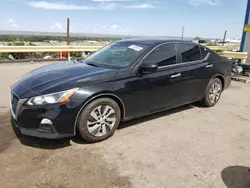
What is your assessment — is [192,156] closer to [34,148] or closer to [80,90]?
[80,90]

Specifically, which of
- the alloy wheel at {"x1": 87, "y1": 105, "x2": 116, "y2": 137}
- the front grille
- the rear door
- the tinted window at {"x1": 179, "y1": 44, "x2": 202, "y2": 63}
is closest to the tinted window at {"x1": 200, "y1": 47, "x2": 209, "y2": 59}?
the rear door

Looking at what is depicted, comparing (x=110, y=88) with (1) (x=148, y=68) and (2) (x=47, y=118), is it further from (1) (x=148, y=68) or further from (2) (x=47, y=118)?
(2) (x=47, y=118)

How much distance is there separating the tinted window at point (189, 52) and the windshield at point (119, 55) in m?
0.83

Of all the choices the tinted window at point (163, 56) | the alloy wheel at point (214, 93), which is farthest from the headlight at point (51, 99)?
the alloy wheel at point (214, 93)

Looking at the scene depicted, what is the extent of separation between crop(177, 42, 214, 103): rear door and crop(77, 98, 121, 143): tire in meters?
1.67

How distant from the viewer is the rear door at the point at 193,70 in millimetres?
4578

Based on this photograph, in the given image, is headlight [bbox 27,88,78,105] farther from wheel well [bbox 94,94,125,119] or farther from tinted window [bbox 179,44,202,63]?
tinted window [bbox 179,44,202,63]

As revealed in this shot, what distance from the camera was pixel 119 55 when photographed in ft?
14.0

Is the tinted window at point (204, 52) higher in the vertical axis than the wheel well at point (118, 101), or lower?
higher

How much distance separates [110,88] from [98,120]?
52 cm

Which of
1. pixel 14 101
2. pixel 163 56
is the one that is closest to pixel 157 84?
pixel 163 56

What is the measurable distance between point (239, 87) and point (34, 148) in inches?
264

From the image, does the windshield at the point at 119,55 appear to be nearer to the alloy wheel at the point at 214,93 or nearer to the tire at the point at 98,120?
the tire at the point at 98,120

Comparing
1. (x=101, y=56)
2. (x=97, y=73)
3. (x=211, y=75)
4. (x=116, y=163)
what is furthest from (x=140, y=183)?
(x=211, y=75)
